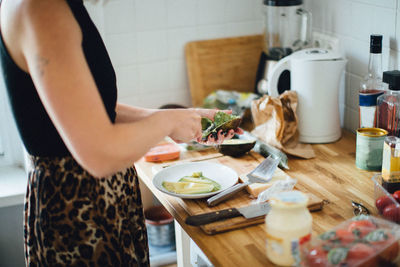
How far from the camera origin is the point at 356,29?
1.73 metres

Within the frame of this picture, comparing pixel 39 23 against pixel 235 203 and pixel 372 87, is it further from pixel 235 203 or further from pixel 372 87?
pixel 372 87

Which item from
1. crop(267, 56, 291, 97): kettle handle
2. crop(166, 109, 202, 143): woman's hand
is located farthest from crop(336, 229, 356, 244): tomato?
crop(267, 56, 291, 97): kettle handle

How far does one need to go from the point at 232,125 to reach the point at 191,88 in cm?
70

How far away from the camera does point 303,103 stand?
1721 mm

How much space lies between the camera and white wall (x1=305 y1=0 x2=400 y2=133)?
61.7 inches

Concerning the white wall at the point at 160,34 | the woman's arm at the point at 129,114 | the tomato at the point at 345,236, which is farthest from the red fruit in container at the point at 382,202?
the white wall at the point at 160,34

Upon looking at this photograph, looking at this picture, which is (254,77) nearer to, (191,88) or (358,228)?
(191,88)

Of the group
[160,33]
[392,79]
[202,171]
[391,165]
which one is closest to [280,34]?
[160,33]

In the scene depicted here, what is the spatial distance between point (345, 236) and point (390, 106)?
0.65 meters

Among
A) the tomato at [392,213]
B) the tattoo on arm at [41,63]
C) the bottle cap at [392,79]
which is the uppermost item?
the tattoo on arm at [41,63]

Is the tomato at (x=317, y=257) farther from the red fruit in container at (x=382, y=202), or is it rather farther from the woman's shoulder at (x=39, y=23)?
the woman's shoulder at (x=39, y=23)

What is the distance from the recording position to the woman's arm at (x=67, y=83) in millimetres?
865

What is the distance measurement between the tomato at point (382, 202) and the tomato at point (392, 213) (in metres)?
0.02

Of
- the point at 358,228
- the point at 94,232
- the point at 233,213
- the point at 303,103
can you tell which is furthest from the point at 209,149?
the point at 358,228
